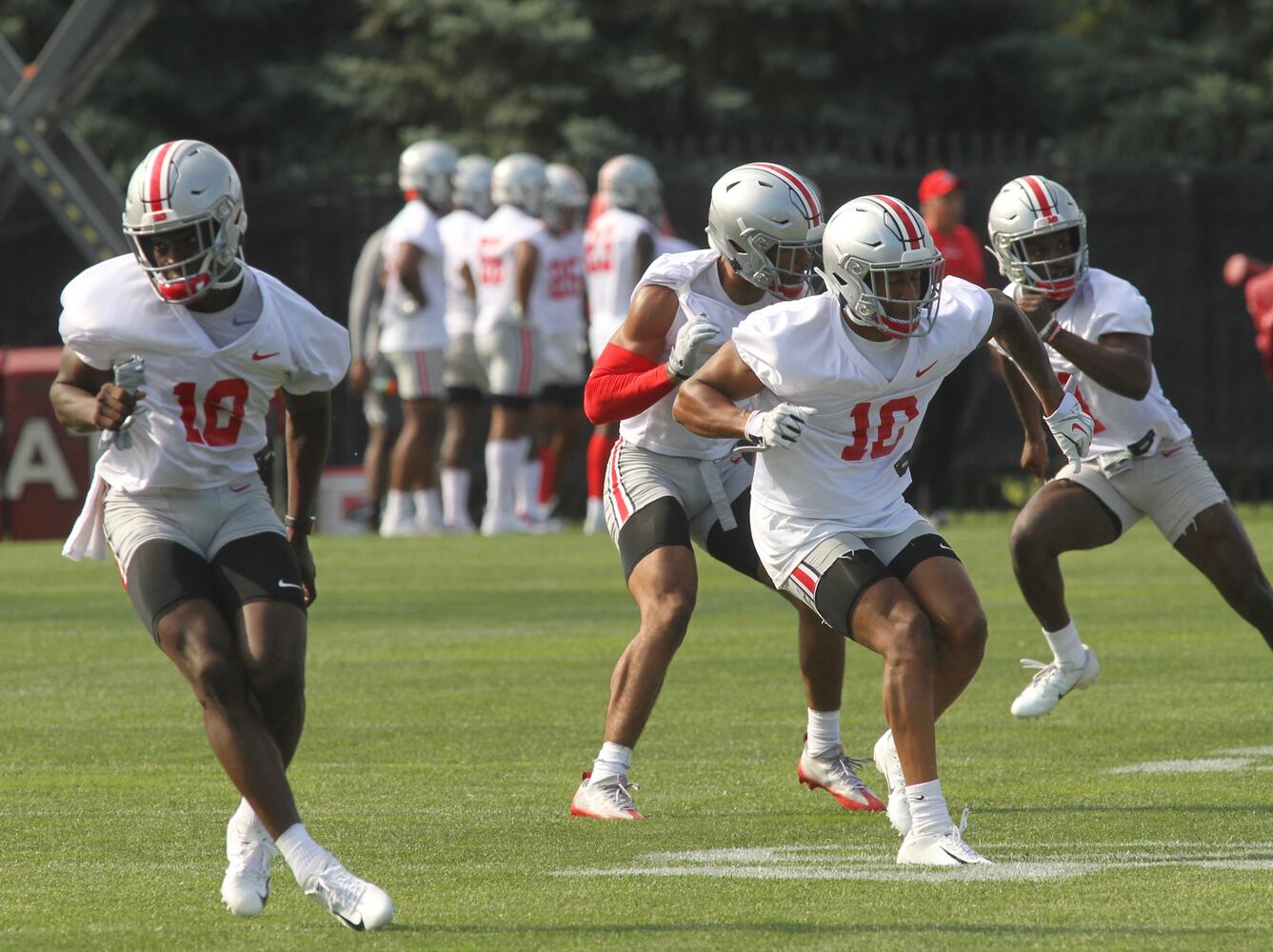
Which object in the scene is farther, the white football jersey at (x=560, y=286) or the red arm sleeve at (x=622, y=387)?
the white football jersey at (x=560, y=286)

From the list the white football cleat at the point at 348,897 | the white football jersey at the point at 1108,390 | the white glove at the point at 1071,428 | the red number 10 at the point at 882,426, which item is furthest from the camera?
the white football jersey at the point at 1108,390

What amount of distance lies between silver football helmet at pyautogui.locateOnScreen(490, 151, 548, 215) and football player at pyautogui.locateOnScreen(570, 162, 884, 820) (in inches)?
373

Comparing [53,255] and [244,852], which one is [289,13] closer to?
[53,255]

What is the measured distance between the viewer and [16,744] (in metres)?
8.22

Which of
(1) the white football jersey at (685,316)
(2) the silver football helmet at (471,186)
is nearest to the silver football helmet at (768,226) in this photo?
(1) the white football jersey at (685,316)

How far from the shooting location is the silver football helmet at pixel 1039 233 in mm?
8148

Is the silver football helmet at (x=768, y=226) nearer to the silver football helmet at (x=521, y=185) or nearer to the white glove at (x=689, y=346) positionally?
the white glove at (x=689, y=346)

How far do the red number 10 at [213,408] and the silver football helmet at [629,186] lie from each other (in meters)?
10.4

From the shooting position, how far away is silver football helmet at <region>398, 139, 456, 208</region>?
1636 cm

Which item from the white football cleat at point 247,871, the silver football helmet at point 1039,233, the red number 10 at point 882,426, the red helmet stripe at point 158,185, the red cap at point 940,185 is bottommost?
the red cap at point 940,185

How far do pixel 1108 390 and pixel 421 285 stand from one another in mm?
8390

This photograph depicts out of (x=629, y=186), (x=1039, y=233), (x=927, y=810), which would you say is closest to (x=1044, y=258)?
(x=1039, y=233)

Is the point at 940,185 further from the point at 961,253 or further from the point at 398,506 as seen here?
the point at 398,506

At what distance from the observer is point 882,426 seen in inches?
251
